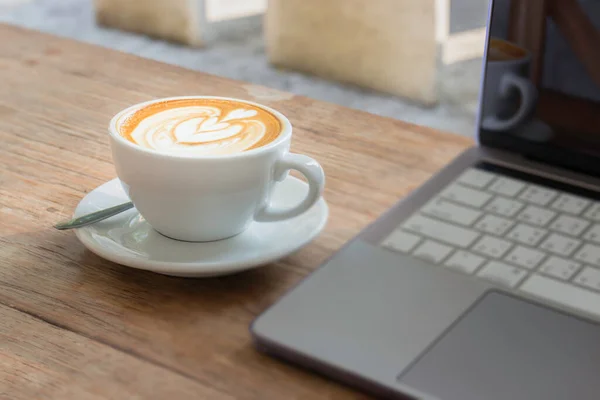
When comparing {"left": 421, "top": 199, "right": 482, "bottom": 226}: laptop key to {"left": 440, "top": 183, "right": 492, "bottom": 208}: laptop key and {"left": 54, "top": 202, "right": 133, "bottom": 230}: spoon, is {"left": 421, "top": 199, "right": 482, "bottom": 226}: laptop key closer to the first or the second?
{"left": 440, "top": 183, "right": 492, "bottom": 208}: laptop key

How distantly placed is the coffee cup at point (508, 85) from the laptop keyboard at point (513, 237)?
47 millimetres

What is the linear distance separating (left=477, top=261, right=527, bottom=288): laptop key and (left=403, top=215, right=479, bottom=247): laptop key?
0.08 feet

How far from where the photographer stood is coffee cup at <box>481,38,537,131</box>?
586mm

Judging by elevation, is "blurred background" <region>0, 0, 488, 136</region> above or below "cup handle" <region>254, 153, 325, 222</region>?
below

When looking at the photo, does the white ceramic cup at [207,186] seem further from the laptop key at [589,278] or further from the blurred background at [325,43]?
the blurred background at [325,43]

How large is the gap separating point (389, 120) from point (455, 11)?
6.44ft

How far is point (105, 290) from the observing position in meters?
0.50

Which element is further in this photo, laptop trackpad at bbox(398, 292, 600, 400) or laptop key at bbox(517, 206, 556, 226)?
laptop key at bbox(517, 206, 556, 226)

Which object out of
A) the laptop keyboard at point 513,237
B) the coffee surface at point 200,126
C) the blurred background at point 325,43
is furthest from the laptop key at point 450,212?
the blurred background at point 325,43

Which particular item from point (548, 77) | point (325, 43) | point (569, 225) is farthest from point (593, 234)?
point (325, 43)

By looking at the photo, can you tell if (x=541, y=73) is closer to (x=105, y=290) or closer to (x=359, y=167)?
(x=359, y=167)

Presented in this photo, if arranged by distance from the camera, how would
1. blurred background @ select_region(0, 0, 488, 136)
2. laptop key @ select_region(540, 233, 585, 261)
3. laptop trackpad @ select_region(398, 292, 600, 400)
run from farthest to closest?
blurred background @ select_region(0, 0, 488, 136), laptop key @ select_region(540, 233, 585, 261), laptop trackpad @ select_region(398, 292, 600, 400)

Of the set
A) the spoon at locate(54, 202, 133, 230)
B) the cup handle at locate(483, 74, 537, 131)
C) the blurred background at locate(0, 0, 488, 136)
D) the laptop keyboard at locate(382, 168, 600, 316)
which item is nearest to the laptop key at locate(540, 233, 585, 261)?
the laptop keyboard at locate(382, 168, 600, 316)

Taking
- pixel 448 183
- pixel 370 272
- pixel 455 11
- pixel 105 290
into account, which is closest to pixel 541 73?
pixel 448 183
